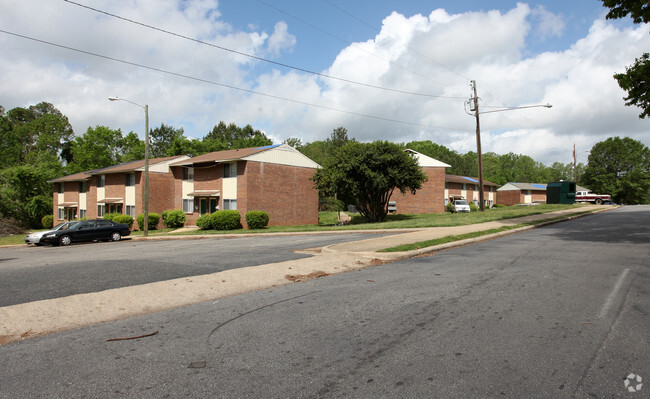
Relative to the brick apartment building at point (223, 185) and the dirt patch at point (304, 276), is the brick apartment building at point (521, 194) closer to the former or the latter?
the brick apartment building at point (223, 185)

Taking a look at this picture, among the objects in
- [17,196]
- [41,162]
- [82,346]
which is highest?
[41,162]

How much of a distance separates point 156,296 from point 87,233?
20.1 m

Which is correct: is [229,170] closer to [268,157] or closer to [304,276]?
[268,157]

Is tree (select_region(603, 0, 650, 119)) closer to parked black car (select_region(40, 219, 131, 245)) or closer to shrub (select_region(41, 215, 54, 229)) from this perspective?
parked black car (select_region(40, 219, 131, 245))

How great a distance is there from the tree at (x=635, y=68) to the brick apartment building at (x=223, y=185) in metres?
24.3

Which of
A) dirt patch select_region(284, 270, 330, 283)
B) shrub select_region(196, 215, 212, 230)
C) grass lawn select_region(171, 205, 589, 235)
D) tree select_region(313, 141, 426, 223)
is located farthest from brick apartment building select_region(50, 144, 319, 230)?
dirt patch select_region(284, 270, 330, 283)

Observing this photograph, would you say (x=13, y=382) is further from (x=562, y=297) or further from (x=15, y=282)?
(x=562, y=297)

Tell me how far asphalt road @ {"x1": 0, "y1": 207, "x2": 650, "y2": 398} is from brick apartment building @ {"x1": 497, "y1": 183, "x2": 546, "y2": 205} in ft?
247

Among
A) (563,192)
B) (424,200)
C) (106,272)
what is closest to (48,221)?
(424,200)

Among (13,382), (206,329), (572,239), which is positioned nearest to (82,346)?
(13,382)

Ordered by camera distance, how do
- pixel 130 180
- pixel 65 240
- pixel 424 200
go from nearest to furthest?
pixel 65 240 < pixel 130 180 < pixel 424 200

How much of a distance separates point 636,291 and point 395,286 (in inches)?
157

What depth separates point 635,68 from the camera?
14.9 m

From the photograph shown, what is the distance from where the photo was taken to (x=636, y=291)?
21.9 ft
